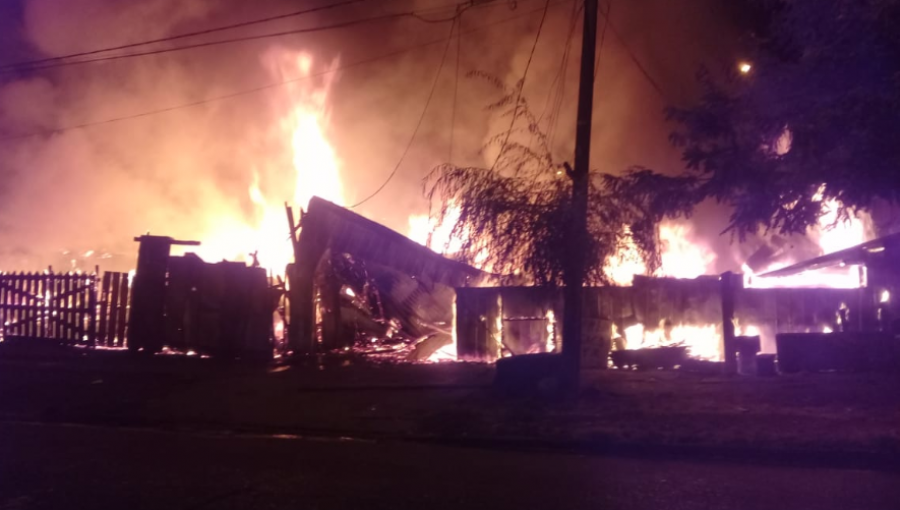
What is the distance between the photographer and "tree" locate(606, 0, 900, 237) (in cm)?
932

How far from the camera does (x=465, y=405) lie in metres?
10.9

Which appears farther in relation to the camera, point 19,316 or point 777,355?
point 19,316

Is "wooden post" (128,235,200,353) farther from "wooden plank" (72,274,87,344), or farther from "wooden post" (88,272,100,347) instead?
"wooden plank" (72,274,87,344)

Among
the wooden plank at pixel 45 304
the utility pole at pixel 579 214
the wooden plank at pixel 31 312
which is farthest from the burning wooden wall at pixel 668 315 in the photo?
the wooden plank at pixel 31 312

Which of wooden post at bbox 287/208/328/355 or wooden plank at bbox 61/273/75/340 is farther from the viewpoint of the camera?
wooden plank at bbox 61/273/75/340

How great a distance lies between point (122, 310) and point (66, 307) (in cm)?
151

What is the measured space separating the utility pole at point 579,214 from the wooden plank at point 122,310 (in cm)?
1030

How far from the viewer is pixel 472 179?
11547 millimetres

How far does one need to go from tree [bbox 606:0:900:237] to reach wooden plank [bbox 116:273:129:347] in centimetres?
1100

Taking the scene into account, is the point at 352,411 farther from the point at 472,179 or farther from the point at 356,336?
the point at 356,336

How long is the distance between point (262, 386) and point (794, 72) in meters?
9.47

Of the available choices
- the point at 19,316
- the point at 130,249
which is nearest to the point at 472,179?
the point at 19,316

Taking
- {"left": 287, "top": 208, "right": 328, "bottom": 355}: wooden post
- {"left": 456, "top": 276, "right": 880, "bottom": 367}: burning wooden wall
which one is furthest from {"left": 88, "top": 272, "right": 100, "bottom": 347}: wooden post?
{"left": 456, "top": 276, "right": 880, "bottom": 367}: burning wooden wall

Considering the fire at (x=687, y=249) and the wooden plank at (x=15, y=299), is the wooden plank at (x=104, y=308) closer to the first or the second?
the wooden plank at (x=15, y=299)
